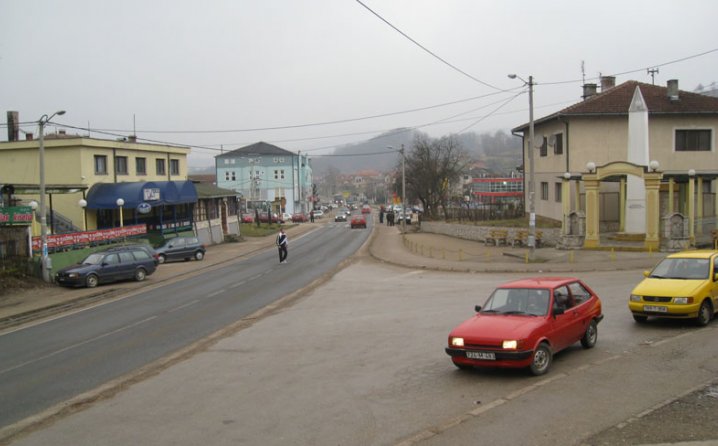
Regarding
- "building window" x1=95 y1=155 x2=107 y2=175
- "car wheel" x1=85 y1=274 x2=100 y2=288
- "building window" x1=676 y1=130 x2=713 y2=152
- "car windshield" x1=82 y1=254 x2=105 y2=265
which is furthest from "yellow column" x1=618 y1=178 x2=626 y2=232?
"building window" x1=95 y1=155 x2=107 y2=175

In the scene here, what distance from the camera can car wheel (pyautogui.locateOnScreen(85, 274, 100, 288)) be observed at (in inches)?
1046

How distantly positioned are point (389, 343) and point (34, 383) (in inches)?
260

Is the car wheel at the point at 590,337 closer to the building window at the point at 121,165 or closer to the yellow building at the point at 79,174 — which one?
the yellow building at the point at 79,174

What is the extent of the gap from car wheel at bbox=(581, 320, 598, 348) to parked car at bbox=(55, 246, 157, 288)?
68.8 ft

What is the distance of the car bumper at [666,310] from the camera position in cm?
1334

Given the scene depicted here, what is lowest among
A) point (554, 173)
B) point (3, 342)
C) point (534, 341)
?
point (3, 342)

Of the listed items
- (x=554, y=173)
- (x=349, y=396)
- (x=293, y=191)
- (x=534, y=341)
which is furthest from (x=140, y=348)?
(x=293, y=191)

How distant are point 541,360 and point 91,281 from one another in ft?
70.9

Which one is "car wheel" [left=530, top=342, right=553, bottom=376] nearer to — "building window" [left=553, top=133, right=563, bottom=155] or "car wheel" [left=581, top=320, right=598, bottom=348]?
"car wheel" [left=581, top=320, right=598, bottom=348]

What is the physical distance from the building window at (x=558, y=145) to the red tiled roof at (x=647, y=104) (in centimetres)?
118

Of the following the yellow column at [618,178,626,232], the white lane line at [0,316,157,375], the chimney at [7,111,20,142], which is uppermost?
the chimney at [7,111,20,142]

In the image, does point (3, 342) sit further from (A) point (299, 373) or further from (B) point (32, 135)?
(B) point (32, 135)

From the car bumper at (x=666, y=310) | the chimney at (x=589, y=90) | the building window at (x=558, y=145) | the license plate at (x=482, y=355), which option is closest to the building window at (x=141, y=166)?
the building window at (x=558, y=145)

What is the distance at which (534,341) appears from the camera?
32.3ft
